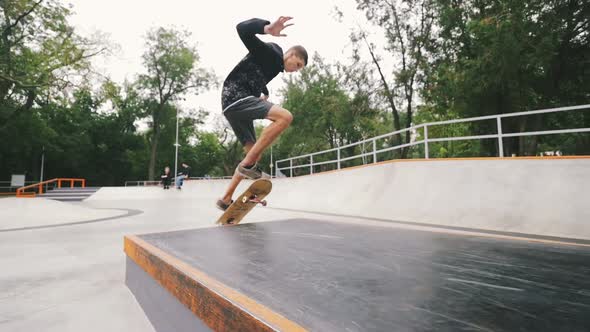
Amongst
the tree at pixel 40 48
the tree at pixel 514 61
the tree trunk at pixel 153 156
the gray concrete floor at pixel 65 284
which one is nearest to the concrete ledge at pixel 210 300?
the gray concrete floor at pixel 65 284

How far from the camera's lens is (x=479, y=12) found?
459 inches

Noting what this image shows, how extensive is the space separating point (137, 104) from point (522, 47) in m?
34.6

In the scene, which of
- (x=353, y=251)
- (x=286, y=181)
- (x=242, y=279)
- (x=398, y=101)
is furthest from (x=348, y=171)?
(x=398, y=101)

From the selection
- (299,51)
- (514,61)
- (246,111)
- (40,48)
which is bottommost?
(246,111)

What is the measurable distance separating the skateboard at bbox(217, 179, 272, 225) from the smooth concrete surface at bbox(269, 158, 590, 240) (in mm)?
3467

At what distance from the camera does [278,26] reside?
277 cm

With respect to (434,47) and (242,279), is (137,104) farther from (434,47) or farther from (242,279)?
(242,279)

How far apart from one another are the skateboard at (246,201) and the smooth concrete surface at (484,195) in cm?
347

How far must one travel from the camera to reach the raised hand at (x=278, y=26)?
274 cm

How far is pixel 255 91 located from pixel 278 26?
73 cm

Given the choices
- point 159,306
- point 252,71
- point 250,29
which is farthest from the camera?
point 252,71

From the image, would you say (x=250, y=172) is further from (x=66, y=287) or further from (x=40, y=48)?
(x=40, y=48)

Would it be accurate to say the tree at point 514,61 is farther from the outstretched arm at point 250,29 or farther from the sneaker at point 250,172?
the sneaker at point 250,172

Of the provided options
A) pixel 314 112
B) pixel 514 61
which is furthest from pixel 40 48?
pixel 514 61
